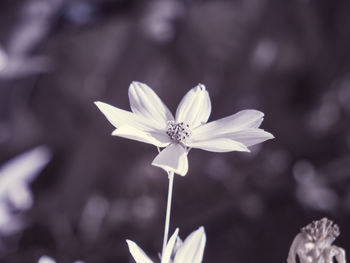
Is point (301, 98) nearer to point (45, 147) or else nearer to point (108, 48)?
point (108, 48)

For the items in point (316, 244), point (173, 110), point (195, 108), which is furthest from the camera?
→ point (173, 110)

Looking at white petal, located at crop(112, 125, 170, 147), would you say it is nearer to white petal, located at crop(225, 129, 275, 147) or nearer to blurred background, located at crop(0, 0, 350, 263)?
white petal, located at crop(225, 129, 275, 147)

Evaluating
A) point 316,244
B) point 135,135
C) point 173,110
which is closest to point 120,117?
point 135,135

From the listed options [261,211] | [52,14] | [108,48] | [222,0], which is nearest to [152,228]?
[261,211]

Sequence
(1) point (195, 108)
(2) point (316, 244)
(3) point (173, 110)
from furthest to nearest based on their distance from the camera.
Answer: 1. (3) point (173, 110)
2. (1) point (195, 108)
3. (2) point (316, 244)

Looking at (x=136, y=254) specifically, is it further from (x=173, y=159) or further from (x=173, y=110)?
(x=173, y=110)

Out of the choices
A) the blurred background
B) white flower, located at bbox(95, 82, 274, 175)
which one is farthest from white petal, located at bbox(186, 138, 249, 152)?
the blurred background
